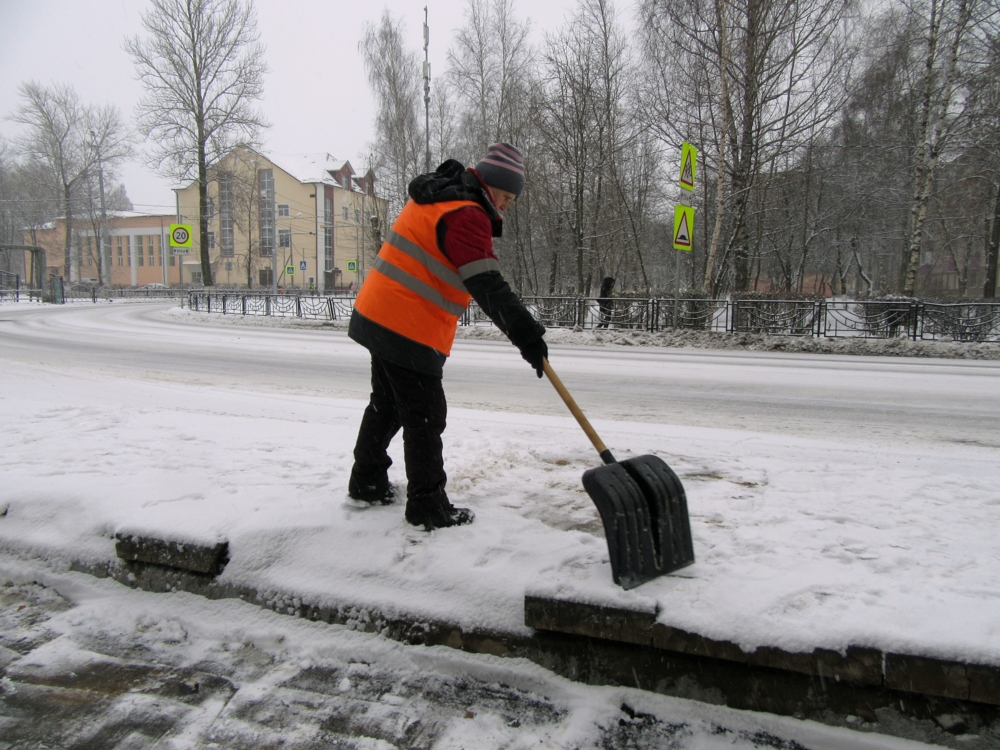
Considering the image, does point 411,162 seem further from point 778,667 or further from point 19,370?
point 778,667

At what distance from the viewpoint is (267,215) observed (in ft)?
191

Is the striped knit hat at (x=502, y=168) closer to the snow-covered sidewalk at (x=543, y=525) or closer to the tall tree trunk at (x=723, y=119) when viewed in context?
the snow-covered sidewalk at (x=543, y=525)

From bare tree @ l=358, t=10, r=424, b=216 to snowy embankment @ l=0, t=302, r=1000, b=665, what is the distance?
1082 inches

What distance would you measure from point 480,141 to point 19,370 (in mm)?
22758

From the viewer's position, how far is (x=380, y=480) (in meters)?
2.86

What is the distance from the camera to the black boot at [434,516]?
2.59 meters

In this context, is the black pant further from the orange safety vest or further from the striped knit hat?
the striped knit hat

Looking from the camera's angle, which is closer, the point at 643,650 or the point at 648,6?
the point at 643,650

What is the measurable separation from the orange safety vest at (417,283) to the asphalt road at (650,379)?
3177 millimetres

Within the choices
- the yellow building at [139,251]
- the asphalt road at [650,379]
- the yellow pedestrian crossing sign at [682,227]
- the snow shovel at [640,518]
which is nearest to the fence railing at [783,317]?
the yellow pedestrian crossing sign at [682,227]

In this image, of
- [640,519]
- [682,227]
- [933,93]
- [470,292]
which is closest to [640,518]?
[640,519]

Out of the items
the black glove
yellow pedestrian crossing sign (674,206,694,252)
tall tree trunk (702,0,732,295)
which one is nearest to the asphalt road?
yellow pedestrian crossing sign (674,206,694,252)

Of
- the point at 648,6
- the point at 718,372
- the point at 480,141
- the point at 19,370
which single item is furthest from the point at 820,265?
the point at 19,370

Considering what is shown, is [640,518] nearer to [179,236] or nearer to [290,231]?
[179,236]
